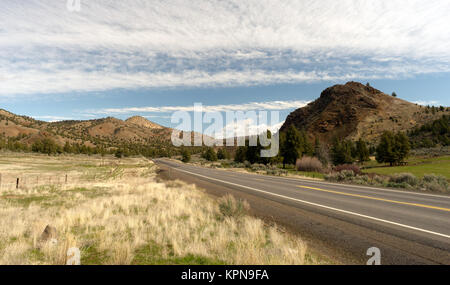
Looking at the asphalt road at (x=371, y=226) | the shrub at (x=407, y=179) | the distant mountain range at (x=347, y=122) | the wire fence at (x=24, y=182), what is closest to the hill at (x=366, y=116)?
the distant mountain range at (x=347, y=122)

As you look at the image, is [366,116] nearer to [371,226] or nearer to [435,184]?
[435,184]

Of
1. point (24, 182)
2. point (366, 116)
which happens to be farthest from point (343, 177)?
point (366, 116)

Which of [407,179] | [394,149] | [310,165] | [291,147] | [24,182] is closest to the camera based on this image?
[407,179]

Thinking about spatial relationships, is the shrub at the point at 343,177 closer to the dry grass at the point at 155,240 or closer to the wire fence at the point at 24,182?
the dry grass at the point at 155,240

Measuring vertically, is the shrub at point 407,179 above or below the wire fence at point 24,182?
above

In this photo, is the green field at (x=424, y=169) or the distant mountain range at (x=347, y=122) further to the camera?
the distant mountain range at (x=347, y=122)

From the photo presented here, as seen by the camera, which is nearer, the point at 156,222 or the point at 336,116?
the point at 156,222

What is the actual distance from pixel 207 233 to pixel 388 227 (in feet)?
17.3

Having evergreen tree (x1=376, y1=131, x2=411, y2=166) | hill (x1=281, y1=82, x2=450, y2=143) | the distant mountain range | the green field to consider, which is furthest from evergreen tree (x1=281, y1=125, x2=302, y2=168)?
the distant mountain range

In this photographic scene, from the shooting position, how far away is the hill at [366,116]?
5477 inches

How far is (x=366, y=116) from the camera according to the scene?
16812 centimetres
